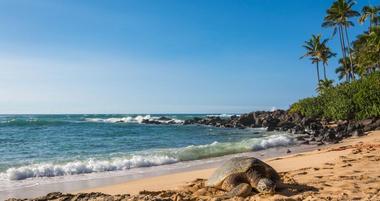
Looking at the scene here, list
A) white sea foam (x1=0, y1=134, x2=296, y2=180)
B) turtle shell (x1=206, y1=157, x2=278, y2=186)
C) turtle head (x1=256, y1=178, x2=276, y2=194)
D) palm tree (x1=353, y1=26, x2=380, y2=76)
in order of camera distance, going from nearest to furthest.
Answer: turtle head (x1=256, y1=178, x2=276, y2=194) → turtle shell (x1=206, y1=157, x2=278, y2=186) → white sea foam (x1=0, y1=134, x2=296, y2=180) → palm tree (x1=353, y1=26, x2=380, y2=76)

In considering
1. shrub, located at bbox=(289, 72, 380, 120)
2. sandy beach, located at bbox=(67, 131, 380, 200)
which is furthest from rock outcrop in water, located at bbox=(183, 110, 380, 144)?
sandy beach, located at bbox=(67, 131, 380, 200)

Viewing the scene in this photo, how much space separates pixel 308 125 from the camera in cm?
3128

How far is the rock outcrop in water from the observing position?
69.4 feet

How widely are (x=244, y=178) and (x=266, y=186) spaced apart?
0.66 m

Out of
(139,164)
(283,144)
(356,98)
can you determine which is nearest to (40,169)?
(139,164)

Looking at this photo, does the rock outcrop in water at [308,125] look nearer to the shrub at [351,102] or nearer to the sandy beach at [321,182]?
the shrub at [351,102]

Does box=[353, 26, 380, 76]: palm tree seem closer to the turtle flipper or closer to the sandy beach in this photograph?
the sandy beach

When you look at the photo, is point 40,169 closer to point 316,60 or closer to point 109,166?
point 109,166

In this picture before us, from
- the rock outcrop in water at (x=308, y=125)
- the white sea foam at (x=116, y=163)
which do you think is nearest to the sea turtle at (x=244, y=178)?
the white sea foam at (x=116, y=163)

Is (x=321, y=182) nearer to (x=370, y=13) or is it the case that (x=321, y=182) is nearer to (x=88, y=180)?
(x=88, y=180)

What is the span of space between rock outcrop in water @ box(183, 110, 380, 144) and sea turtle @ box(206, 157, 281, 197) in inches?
505

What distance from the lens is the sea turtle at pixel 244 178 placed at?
668 centimetres

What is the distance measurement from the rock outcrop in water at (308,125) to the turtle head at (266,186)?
13424 millimetres

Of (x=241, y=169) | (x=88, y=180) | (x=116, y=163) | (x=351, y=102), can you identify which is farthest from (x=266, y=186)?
(x=351, y=102)
